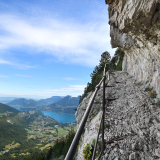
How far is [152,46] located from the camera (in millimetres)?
7246

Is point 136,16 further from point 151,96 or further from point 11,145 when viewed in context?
point 11,145

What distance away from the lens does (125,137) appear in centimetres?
379

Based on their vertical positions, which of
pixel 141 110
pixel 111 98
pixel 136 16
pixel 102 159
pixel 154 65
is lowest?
pixel 102 159

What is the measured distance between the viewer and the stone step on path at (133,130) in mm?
3107

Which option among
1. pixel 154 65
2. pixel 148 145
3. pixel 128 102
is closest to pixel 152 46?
pixel 154 65

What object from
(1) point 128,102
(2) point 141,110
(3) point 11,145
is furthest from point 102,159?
(3) point 11,145

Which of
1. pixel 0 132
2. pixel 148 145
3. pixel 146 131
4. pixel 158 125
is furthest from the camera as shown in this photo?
pixel 0 132

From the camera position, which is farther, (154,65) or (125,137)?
(154,65)

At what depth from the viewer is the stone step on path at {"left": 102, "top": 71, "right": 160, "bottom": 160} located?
3.11m

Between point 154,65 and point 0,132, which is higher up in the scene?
point 154,65

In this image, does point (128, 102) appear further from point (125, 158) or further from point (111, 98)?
point (125, 158)

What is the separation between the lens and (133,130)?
4.20m

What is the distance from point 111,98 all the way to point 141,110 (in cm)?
226

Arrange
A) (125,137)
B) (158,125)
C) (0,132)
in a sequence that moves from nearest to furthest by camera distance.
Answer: (125,137) < (158,125) < (0,132)
